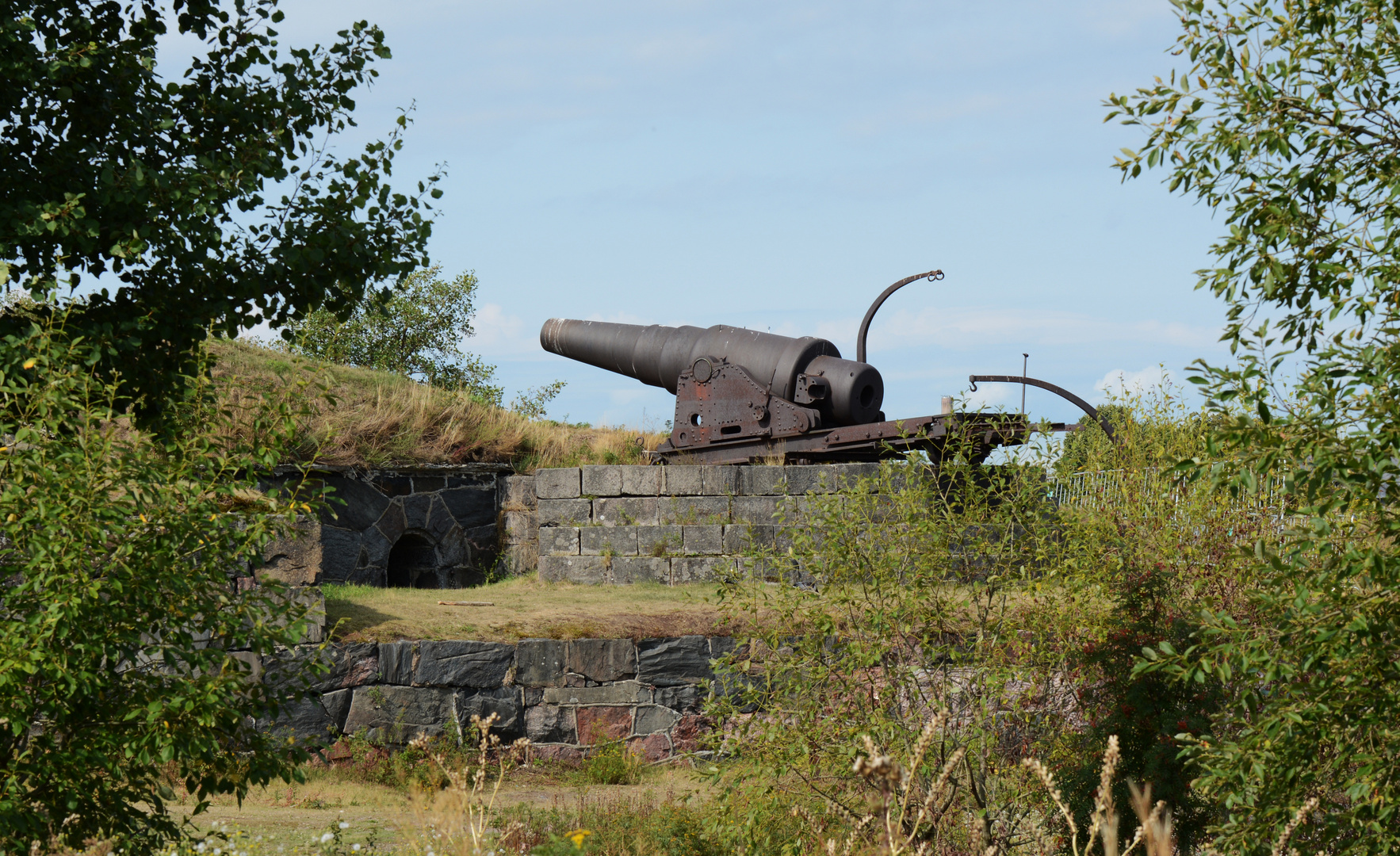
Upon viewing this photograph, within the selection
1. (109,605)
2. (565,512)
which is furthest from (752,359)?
(109,605)

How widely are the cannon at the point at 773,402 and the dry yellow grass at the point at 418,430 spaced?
2.30 m

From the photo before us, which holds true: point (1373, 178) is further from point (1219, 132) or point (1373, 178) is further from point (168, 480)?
point (168, 480)

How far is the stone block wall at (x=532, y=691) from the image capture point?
8.92m

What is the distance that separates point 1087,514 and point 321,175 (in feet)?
17.6

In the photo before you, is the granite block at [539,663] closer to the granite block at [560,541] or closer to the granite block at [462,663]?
the granite block at [462,663]

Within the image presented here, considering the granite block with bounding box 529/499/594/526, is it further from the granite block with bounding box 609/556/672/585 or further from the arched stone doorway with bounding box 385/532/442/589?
the arched stone doorway with bounding box 385/532/442/589

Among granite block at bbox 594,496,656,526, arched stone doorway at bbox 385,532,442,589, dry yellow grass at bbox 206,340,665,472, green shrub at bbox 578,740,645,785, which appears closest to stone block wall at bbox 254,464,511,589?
arched stone doorway at bbox 385,532,442,589

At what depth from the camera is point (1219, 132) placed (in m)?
4.64

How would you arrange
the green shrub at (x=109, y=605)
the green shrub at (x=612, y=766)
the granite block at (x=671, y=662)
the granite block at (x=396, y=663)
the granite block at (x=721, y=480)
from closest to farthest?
the green shrub at (x=109, y=605), the green shrub at (x=612, y=766), the granite block at (x=396, y=663), the granite block at (x=671, y=662), the granite block at (x=721, y=480)

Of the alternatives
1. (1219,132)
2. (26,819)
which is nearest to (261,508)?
(26,819)

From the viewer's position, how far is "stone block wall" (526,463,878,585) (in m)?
12.1

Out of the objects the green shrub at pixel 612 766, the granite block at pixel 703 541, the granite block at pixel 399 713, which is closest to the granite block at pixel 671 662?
the green shrub at pixel 612 766

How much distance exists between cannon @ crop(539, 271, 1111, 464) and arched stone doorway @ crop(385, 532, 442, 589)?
10.8 feet

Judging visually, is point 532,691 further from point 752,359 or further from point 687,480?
point 752,359
